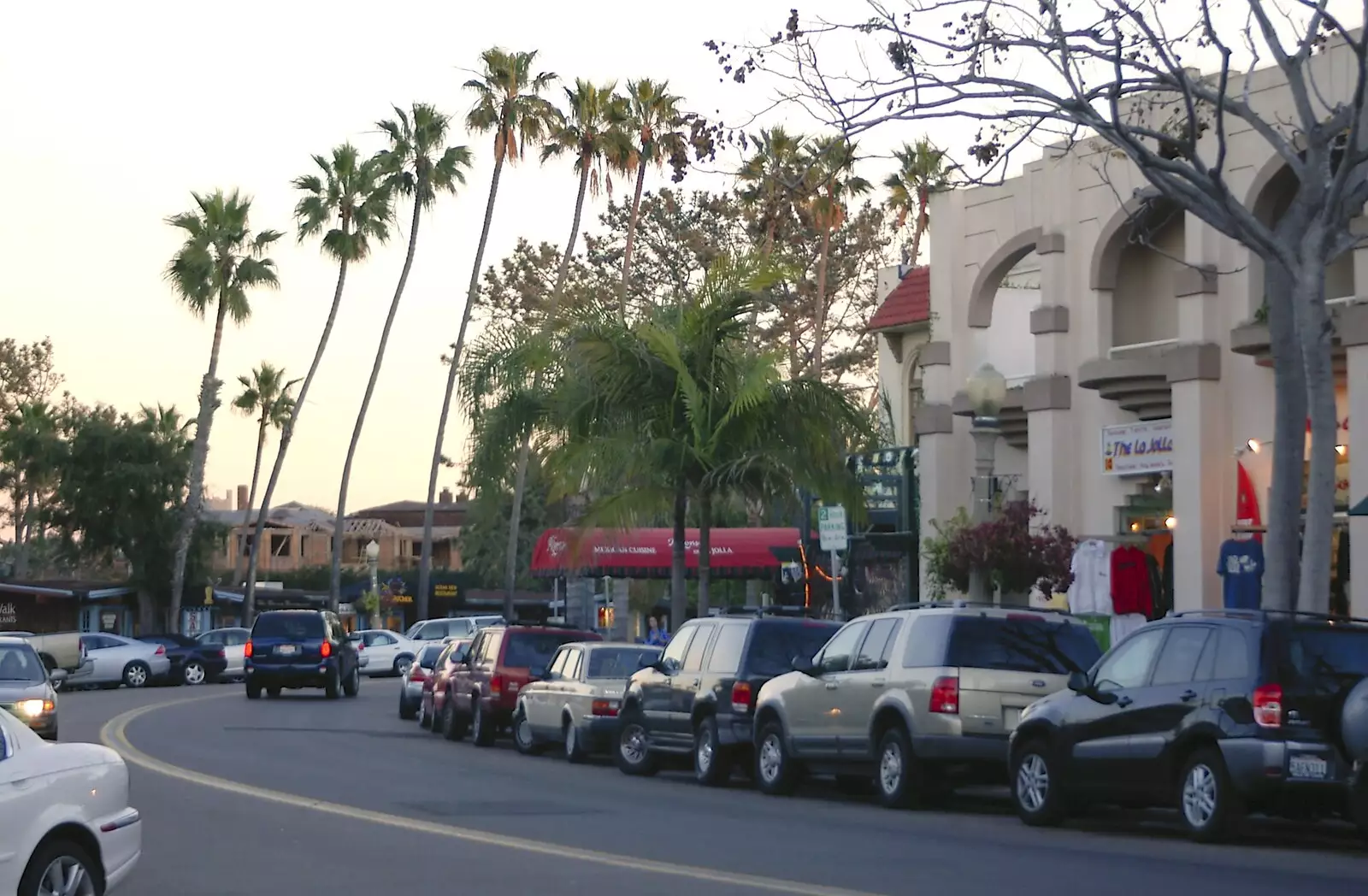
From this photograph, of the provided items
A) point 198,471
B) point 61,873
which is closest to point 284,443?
point 198,471

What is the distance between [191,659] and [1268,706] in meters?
41.4

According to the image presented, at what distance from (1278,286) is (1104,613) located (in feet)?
21.3

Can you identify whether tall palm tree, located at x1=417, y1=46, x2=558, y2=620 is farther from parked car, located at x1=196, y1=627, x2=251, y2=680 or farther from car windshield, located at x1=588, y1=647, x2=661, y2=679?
car windshield, located at x1=588, y1=647, x2=661, y2=679

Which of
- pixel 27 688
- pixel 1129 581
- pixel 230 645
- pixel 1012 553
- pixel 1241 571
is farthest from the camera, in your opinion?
pixel 230 645

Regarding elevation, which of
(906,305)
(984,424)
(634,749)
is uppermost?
(906,305)

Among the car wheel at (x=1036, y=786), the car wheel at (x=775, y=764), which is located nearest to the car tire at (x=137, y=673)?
the car wheel at (x=775, y=764)

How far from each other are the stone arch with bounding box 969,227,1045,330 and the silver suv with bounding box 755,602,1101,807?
12468mm

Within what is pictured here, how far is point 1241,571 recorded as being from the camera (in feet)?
73.6

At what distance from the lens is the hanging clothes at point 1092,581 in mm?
24719

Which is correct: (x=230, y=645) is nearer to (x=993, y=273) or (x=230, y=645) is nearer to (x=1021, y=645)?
(x=993, y=273)

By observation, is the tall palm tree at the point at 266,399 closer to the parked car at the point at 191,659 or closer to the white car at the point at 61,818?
the parked car at the point at 191,659

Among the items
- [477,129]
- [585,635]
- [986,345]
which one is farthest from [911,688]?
[477,129]

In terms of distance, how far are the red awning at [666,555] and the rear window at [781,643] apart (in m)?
22.4

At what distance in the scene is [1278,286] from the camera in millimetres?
19672
